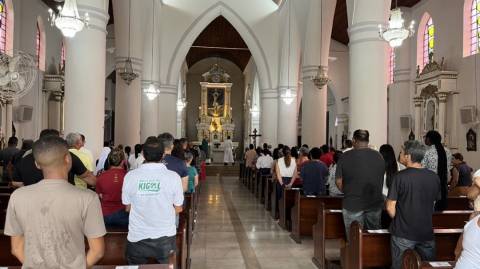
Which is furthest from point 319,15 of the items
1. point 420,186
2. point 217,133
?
point 217,133

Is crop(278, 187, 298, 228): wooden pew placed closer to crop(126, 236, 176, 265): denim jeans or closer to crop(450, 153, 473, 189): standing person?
crop(450, 153, 473, 189): standing person

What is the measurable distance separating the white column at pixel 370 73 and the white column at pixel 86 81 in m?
5.05

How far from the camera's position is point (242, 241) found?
23.6 ft

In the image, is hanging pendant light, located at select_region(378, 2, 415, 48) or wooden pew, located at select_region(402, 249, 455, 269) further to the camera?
hanging pendant light, located at select_region(378, 2, 415, 48)

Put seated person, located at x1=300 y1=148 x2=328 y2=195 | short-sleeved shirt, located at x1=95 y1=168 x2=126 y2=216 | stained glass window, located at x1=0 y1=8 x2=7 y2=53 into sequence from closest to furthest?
short-sleeved shirt, located at x1=95 y1=168 x2=126 y2=216
seated person, located at x1=300 y1=148 x2=328 y2=195
stained glass window, located at x1=0 y1=8 x2=7 y2=53

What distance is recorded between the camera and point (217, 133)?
1282 inches


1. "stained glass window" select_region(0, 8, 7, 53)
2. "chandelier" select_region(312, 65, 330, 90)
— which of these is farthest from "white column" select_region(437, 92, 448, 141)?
"stained glass window" select_region(0, 8, 7, 53)

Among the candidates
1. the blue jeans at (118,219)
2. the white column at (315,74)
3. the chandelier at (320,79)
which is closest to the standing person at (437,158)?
the blue jeans at (118,219)

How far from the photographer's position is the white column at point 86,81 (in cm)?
818

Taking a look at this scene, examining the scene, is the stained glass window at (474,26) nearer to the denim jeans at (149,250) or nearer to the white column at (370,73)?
the white column at (370,73)

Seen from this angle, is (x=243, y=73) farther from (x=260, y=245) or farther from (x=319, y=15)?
(x=260, y=245)

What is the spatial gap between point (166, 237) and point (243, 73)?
3187 cm

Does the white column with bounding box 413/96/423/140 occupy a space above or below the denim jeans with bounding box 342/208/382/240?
above

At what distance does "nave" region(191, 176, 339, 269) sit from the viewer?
19.6 feet
